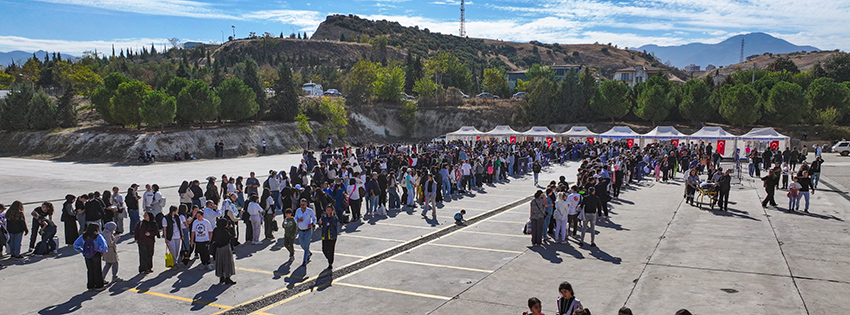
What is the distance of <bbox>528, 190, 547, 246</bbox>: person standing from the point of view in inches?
484

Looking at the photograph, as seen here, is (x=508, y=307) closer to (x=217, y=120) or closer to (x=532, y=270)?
(x=532, y=270)

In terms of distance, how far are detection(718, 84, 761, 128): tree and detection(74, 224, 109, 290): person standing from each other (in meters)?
59.8

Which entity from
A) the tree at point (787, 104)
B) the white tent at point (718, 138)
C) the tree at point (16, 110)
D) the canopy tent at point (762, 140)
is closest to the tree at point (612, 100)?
the tree at point (787, 104)

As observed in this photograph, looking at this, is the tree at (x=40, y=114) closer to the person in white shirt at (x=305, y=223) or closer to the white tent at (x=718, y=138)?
the person in white shirt at (x=305, y=223)

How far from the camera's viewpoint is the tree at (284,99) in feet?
171

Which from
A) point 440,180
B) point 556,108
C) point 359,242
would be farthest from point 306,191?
point 556,108

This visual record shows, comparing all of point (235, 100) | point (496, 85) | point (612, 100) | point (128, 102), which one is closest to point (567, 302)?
point (128, 102)

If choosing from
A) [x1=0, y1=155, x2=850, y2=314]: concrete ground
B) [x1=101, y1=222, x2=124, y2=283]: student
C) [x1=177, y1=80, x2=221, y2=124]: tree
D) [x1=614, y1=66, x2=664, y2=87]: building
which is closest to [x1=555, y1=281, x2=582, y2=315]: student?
[x1=0, y1=155, x2=850, y2=314]: concrete ground

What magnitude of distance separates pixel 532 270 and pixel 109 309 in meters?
7.68

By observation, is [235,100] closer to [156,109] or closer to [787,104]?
[156,109]

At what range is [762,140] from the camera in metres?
35.1

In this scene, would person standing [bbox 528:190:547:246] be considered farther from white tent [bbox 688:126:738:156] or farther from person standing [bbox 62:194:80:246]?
white tent [bbox 688:126:738:156]

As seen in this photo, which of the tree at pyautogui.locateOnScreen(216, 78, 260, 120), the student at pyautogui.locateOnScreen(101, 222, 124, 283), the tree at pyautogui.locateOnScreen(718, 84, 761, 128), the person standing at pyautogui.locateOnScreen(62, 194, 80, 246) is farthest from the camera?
the tree at pyautogui.locateOnScreen(718, 84, 761, 128)

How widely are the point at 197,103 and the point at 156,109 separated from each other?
12.2 feet
